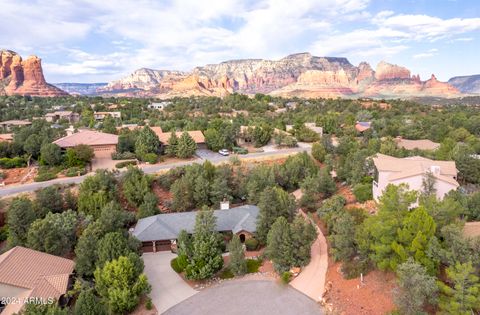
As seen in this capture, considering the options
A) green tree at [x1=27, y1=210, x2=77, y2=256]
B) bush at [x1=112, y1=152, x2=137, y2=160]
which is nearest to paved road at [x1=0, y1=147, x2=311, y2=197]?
bush at [x1=112, y1=152, x2=137, y2=160]

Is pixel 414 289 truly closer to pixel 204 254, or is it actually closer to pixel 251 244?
pixel 204 254

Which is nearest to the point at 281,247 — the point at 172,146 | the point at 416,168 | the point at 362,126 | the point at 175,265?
the point at 175,265

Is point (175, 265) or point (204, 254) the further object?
point (175, 265)

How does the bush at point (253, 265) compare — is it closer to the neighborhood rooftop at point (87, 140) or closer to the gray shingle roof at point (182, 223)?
the gray shingle roof at point (182, 223)

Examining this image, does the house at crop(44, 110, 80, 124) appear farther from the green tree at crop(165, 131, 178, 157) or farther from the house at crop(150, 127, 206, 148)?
the green tree at crop(165, 131, 178, 157)

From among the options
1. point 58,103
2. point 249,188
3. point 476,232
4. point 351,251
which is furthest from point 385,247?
point 58,103

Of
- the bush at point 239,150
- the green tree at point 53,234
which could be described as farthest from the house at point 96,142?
the green tree at point 53,234

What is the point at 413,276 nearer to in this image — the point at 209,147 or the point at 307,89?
the point at 209,147

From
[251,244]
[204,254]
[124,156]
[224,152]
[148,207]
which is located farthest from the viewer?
[224,152]
